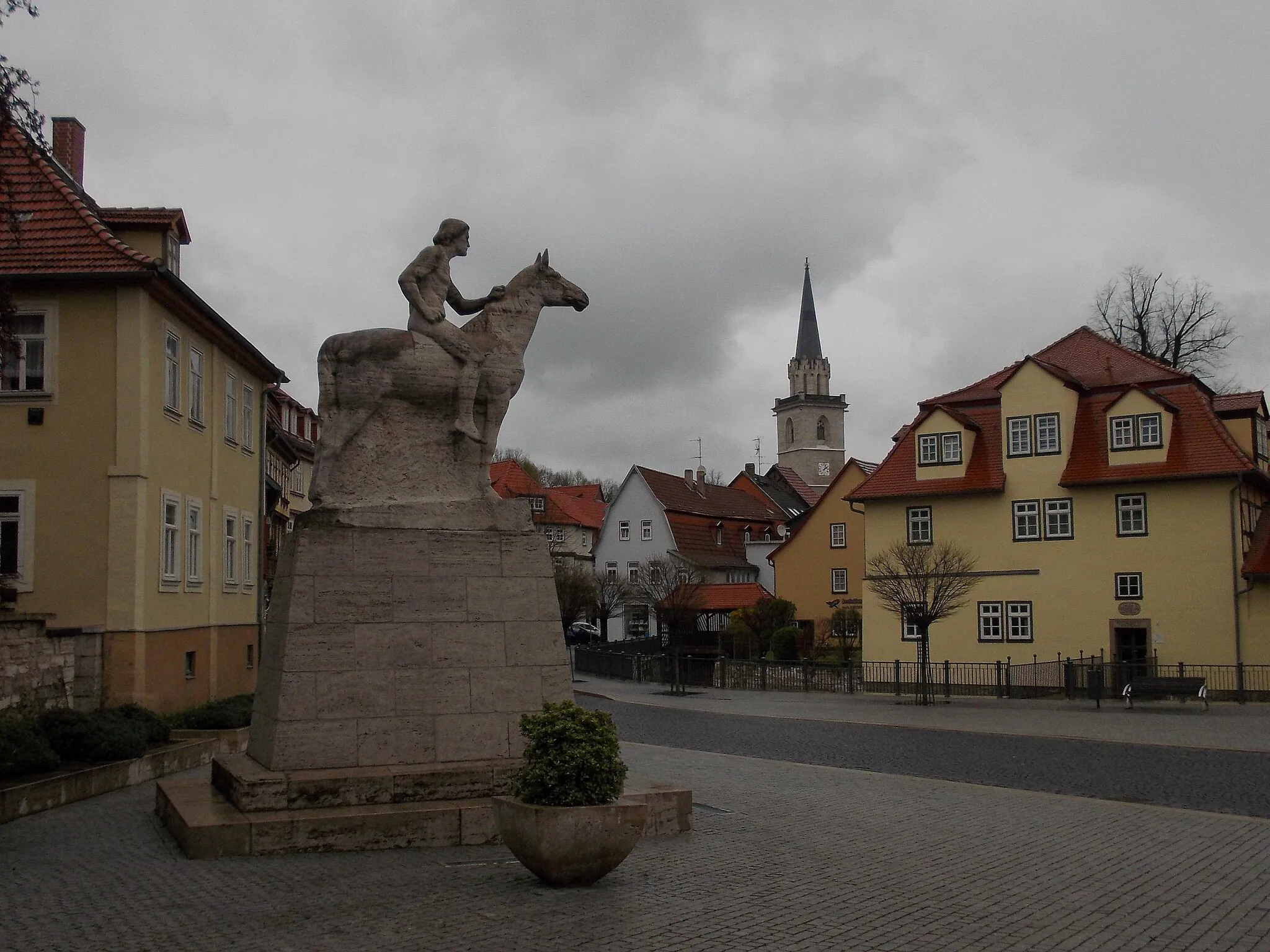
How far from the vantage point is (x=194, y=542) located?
23438 mm

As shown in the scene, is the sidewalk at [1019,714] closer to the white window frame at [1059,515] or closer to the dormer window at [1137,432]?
the white window frame at [1059,515]

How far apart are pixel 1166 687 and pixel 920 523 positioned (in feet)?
36.3

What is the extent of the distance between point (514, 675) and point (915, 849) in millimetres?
3754

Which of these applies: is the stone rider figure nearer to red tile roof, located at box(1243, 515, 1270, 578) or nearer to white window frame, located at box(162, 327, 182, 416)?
white window frame, located at box(162, 327, 182, 416)

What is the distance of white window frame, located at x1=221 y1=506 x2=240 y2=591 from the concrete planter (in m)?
18.7

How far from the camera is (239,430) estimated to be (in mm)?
27344

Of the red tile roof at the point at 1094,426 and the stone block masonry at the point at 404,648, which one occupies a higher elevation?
the red tile roof at the point at 1094,426

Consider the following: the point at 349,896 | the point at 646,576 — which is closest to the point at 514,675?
the point at 349,896

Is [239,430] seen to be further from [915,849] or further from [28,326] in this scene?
[915,849]

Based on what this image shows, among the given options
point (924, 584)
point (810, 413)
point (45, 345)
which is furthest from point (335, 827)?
point (810, 413)

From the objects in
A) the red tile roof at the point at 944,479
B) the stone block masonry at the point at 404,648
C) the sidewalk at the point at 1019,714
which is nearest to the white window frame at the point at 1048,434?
the red tile roof at the point at 944,479

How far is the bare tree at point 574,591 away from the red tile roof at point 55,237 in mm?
41312

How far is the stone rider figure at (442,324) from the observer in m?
11.7

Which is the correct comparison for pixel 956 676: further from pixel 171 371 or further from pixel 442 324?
pixel 442 324
